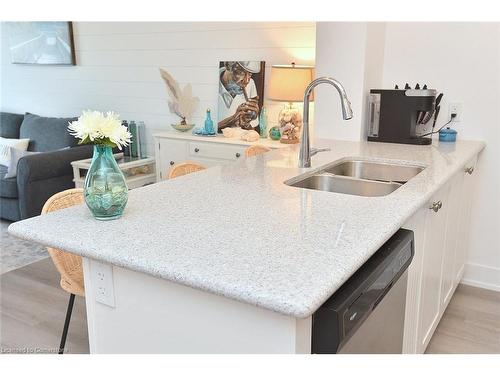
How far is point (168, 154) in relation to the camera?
12.6ft

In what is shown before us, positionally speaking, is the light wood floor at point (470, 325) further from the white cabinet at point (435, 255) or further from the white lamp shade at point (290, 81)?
the white lamp shade at point (290, 81)

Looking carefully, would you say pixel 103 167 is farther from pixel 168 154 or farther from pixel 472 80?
pixel 168 154

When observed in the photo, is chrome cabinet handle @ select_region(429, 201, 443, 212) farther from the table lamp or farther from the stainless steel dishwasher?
the table lamp

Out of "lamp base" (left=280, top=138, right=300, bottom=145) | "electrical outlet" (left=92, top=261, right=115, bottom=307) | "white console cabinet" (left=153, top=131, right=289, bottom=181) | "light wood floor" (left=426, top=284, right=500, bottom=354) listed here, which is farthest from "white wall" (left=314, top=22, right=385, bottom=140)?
"electrical outlet" (left=92, top=261, right=115, bottom=307)

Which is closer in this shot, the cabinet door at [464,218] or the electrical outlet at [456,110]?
the cabinet door at [464,218]

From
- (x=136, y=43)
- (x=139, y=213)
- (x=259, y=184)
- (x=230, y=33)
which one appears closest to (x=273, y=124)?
(x=230, y=33)

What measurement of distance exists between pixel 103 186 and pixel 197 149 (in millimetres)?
2356

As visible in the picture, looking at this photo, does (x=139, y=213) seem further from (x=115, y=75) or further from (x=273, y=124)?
(x=115, y=75)

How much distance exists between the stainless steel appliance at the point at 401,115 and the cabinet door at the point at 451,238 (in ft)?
1.55

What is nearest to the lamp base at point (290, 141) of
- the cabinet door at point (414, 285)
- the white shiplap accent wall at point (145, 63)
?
the white shiplap accent wall at point (145, 63)

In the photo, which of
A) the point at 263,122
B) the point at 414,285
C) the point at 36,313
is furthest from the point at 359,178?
the point at 36,313

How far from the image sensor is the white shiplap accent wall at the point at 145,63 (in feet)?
12.0

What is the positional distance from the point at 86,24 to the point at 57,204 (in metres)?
3.28

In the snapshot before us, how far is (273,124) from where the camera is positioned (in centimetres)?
374
